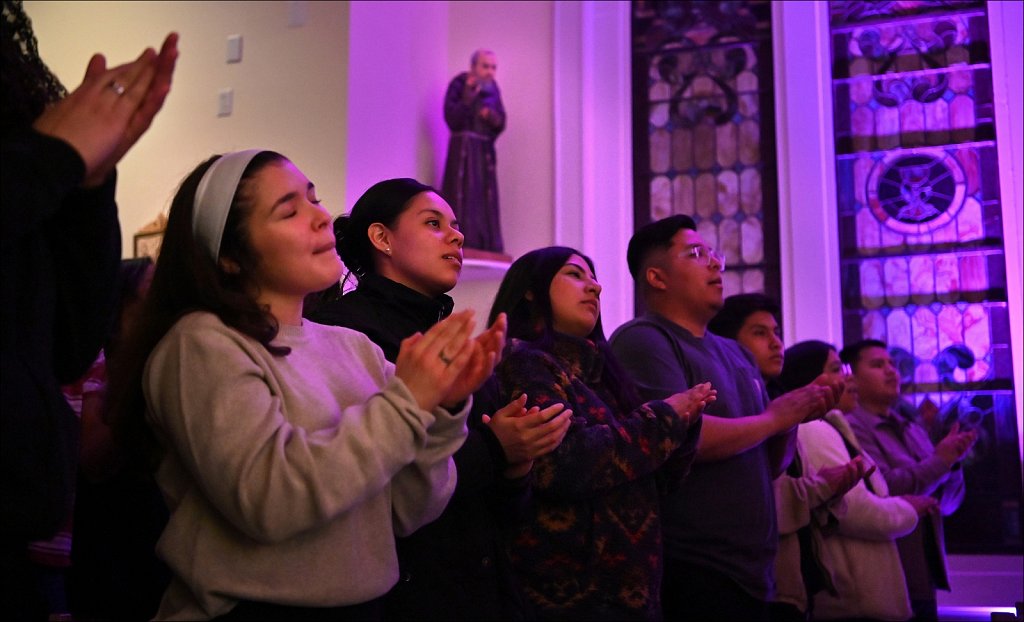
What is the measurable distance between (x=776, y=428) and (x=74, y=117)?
2026 mm

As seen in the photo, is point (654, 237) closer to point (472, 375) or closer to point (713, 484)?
point (713, 484)

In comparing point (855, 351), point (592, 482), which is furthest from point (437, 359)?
point (855, 351)

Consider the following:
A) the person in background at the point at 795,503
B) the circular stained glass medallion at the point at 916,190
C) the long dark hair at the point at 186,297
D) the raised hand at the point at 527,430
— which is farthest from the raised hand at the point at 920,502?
the long dark hair at the point at 186,297

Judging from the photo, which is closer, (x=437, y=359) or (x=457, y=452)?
(x=437, y=359)

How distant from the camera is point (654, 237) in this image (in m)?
3.34

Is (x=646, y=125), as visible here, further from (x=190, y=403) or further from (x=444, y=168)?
(x=190, y=403)

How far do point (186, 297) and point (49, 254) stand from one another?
0.96ft

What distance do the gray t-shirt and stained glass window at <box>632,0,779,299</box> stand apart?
366 cm

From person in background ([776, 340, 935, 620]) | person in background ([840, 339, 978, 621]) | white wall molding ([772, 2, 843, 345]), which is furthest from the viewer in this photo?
white wall molding ([772, 2, 843, 345])

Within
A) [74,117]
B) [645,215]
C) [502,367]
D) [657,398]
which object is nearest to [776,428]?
[657,398]

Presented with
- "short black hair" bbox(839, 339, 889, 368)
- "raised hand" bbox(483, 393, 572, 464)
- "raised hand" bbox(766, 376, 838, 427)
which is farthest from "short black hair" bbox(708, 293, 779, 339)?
"raised hand" bbox(483, 393, 572, 464)

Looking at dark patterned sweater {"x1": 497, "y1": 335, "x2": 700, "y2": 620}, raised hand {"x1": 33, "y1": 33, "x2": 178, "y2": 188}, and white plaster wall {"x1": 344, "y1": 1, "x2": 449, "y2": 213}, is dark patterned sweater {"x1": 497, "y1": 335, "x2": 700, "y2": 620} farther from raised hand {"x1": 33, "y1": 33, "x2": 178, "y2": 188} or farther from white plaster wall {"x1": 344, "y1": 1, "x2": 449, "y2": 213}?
white plaster wall {"x1": 344, "y1": 1, "x2": 449, "y2": 213}

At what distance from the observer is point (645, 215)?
268 inches

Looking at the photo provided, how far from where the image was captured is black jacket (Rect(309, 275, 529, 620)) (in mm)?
1920
